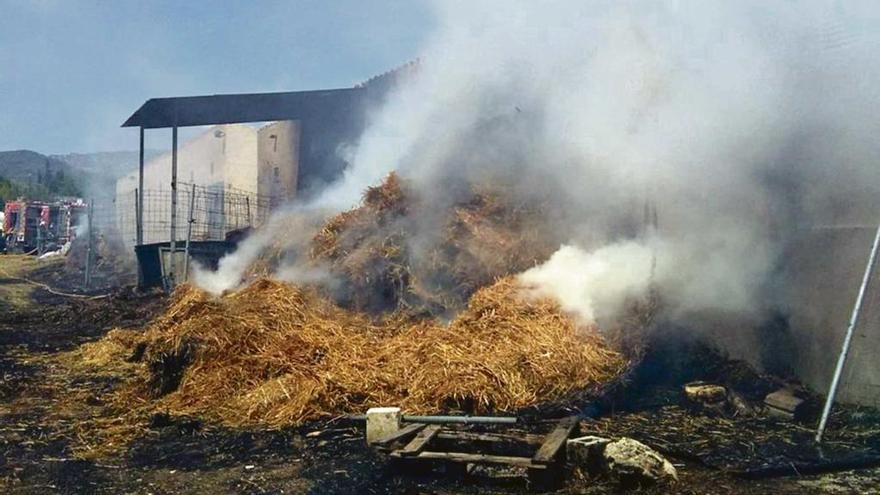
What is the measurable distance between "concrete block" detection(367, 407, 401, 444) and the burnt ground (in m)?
0.15

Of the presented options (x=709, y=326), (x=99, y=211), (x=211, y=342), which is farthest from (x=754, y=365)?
(x=99, y=211)

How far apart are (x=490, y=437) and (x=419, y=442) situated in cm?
49

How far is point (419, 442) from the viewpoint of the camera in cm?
473

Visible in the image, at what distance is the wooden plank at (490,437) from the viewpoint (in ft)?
15.6

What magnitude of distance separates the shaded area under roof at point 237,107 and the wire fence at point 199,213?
2322mm

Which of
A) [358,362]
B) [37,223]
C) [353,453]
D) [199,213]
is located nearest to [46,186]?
[37,223]

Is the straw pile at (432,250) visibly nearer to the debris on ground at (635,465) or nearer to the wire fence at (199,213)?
the debris on ground at (635,465)

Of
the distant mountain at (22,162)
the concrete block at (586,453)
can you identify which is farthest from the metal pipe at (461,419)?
the distant mountain at (22,162)

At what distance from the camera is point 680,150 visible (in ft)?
25.8

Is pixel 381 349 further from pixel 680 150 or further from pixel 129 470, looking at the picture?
pixel 680 150

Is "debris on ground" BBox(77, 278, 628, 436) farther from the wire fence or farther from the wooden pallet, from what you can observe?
the wire fence

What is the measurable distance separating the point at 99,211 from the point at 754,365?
27457mm

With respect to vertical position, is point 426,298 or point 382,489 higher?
point 426,298

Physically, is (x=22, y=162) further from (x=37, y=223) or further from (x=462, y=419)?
(x=462, y=419)
